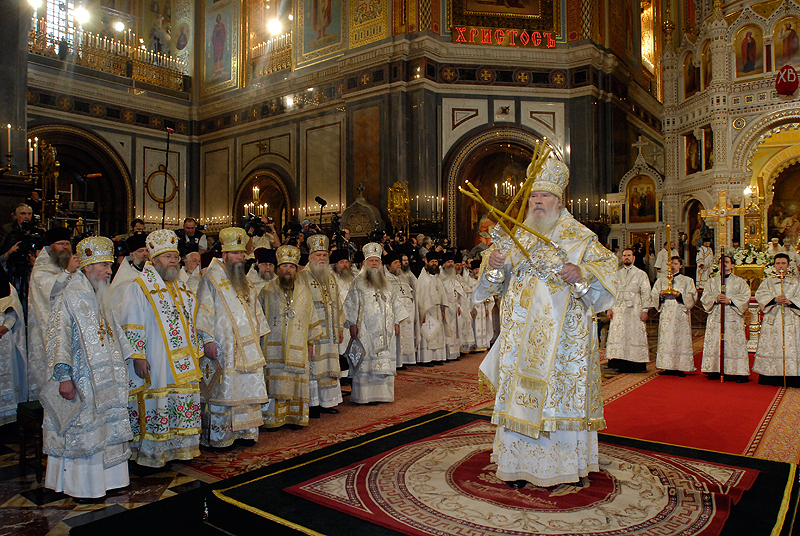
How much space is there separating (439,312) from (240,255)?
5.30 metres

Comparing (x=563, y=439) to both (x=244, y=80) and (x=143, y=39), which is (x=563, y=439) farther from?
(x=143, y=39)

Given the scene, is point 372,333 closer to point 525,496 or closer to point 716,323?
point 525,496

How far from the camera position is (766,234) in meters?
18.6

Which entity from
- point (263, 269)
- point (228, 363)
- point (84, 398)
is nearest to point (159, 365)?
point (228, 363)

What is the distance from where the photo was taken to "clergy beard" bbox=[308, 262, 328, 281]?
6.66m

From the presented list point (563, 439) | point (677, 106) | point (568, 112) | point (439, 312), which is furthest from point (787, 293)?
point (677, 106)

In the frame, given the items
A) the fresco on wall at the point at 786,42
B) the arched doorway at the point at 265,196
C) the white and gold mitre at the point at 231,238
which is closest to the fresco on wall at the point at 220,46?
the arched doorway at the point at 265,196

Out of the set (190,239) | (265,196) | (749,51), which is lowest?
(190,239)

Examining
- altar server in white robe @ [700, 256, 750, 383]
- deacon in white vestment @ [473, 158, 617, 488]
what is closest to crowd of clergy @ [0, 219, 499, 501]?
deacon in white vestment @ [473, 158, 617, 488]

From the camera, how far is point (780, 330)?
8086 millimetres

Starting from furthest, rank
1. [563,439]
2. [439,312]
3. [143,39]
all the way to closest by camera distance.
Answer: [143,39], [439,312], [563,439]

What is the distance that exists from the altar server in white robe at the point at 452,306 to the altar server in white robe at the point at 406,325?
2.33 feet

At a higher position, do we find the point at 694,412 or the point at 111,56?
the point at 111,56

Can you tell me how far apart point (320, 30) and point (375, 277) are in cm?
1260
